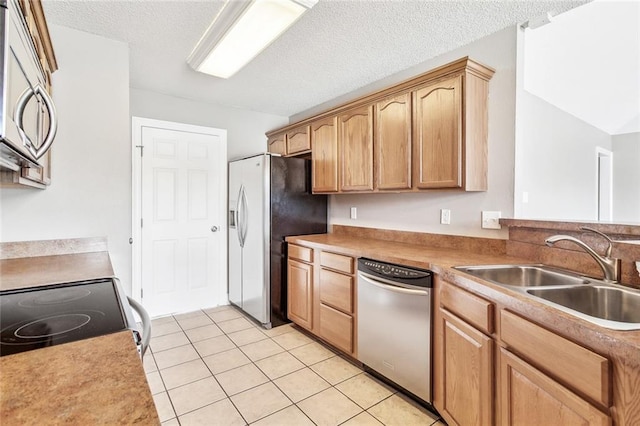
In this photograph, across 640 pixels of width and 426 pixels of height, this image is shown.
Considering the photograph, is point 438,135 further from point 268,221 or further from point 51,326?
point 51,326

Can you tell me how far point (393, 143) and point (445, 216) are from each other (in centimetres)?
72

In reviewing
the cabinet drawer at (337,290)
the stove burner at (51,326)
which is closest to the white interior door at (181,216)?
the cabinet drawer at (337,290)

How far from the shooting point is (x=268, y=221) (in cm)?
314

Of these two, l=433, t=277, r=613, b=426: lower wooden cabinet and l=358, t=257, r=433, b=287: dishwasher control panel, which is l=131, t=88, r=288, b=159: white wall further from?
l=433, t=277, r=613, b=426: lower wooden cabinet

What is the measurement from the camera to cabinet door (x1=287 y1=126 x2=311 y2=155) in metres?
3.46

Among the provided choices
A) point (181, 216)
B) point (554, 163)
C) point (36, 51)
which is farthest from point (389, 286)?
point (181, 216)

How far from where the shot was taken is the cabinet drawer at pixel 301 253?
2910 millimetres

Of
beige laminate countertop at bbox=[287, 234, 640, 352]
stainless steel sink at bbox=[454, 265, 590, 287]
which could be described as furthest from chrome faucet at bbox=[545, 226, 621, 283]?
beige laminate countertop at bbox=[287, 234, 640, 352]

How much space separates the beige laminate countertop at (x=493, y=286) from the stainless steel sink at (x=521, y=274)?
9 centimetres

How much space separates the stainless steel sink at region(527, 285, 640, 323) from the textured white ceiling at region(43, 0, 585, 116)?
1698 millimetres

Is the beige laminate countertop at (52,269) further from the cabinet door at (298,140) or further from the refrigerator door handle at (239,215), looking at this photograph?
the cabinet door at (298,140)

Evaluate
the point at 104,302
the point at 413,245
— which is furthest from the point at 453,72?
the point at 104,302

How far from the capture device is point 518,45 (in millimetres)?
2162

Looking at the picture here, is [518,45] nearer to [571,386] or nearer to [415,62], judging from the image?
[415,62]
